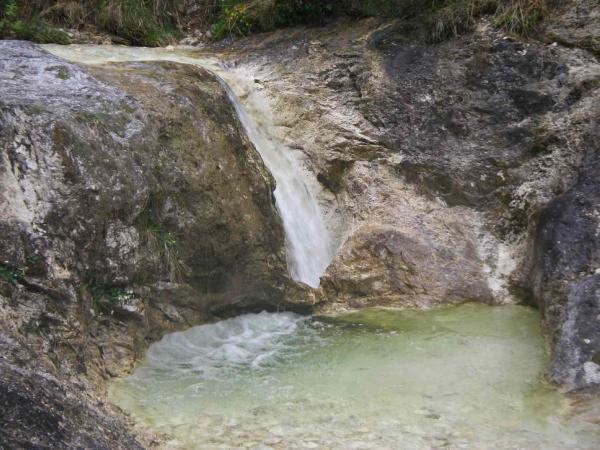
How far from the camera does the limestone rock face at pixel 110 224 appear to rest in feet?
14.1

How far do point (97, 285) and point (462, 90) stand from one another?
4414 mm

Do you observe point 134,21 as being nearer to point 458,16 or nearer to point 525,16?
point 458,16

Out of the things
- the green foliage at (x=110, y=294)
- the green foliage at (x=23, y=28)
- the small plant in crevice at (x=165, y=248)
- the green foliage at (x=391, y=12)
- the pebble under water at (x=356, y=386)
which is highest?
the green foliage at (x=391, y=12)

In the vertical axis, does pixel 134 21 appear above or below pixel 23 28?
above

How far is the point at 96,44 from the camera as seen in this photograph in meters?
9.38

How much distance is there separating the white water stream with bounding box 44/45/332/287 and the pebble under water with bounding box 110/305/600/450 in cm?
75

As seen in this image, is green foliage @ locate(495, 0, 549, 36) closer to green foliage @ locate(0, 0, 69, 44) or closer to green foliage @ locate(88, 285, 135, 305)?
green foliage @ locate(88, 285, 135, 305)

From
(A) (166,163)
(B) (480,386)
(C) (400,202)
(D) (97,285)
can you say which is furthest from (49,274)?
(C) (400,202)

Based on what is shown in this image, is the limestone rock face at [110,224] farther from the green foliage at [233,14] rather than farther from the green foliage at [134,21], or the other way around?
the green foliage at [134,21]

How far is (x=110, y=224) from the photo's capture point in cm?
505

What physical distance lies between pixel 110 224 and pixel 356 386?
2.08 metres

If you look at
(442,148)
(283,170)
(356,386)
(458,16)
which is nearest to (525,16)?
(458,16)

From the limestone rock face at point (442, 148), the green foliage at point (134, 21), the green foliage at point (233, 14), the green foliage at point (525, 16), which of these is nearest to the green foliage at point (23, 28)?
the green foliage at point (233, 14)

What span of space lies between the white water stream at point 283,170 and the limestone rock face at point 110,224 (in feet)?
1.19
